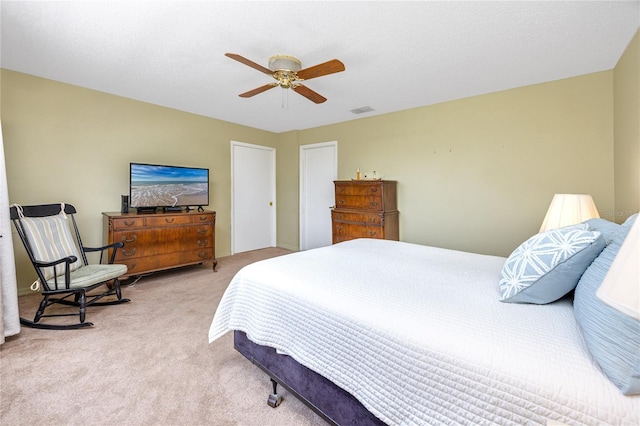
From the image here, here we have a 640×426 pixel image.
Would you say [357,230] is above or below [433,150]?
below

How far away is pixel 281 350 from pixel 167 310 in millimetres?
1897

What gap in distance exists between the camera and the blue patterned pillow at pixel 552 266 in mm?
1100

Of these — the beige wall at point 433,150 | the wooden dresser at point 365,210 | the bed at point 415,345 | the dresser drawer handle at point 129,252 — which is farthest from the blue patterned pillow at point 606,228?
the dresser drawer handle at point 129,252

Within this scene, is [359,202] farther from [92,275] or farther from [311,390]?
[92,275]

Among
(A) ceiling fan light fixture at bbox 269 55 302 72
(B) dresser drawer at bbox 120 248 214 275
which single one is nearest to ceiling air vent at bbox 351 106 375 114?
(A) ceiling fan light fixture at bbox 269 55 302 72

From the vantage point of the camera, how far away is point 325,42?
2.30m

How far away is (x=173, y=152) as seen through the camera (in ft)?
14.0

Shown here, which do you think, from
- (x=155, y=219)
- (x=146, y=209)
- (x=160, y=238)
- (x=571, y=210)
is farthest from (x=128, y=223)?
(x=571, y=210)

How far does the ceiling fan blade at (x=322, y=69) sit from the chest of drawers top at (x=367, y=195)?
2.07 metres

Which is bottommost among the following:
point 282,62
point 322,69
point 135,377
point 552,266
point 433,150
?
point 135,377

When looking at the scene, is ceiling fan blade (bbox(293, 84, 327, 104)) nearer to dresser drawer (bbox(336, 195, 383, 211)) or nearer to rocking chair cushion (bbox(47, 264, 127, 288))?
dresser drawer (bbox(336, 195, 383, 211))

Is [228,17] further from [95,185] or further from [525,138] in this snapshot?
[525,138]

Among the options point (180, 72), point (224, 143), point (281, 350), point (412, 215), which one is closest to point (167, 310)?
point (281, 350)

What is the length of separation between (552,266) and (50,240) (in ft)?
12.8
